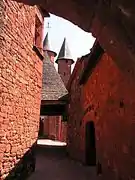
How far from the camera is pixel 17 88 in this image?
5.25 m

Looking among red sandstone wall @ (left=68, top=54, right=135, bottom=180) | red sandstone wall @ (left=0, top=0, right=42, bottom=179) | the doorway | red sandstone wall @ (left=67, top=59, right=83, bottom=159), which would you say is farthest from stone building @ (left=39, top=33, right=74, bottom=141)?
red sandstone wall @ (left=0, top=0, right=42, bottom=179)

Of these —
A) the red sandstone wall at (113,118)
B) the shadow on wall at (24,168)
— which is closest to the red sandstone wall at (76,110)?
the red sandstone wall at (113,118)

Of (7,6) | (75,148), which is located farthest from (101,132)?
(75,148)

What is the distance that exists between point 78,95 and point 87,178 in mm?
4836

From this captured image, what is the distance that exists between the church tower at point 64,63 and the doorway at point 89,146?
24.9m

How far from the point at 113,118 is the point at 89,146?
402cm

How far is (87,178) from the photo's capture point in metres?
6.12

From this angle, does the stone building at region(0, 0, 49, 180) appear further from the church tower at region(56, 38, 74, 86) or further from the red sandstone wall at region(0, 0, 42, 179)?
the church tower at region(56, 38, 74, 86)

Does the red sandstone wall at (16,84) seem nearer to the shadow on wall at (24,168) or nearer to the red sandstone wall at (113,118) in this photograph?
the shadow on wall at (24,168)

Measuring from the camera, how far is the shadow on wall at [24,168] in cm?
520

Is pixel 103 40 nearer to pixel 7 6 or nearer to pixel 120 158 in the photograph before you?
pixel 120 158

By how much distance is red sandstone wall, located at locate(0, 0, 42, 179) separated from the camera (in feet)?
15.0

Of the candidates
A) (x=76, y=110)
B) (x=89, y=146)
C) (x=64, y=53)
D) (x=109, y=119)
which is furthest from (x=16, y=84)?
(x=64, y=53)

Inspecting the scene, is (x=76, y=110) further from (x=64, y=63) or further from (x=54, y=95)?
(x=64, y=63)
